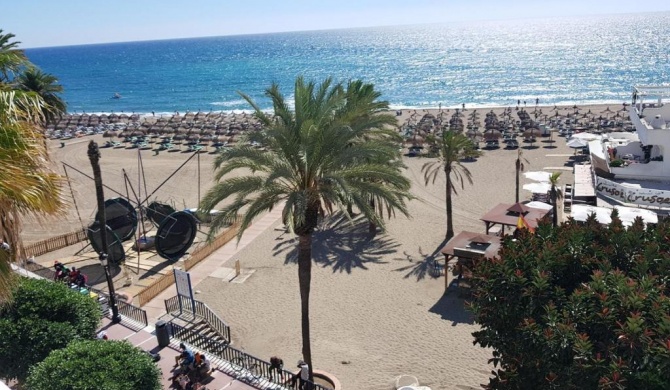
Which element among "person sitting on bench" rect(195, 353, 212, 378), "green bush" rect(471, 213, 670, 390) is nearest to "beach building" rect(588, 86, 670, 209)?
"green bush" rect(471, 213, 670, 390)

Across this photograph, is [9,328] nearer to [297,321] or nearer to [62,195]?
[62,195]

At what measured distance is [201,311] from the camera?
62.0 feet

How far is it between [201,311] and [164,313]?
2013 millimetres

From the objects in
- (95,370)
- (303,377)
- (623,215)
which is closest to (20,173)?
(95,370)

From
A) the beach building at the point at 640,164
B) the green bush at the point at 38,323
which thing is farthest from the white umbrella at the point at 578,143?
the green bush at the point at 38,323

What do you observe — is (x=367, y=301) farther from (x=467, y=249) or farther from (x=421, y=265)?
(x=467, y=249)

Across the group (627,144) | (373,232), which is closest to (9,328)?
(373,232)

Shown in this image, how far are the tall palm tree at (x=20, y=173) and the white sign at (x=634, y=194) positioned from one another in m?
29.3

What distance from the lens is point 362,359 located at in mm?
17094

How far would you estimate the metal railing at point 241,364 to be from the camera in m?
14.1

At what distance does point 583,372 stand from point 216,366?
10.2m

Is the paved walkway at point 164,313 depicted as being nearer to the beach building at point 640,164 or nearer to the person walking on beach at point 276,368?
the person walking on beach at point 276,368

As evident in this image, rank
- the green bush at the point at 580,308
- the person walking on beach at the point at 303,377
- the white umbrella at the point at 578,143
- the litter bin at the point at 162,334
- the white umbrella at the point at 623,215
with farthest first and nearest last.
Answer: the white umbrella at the point at 578,143
the white umbrella at the point at 623,215
the litter bin at the point at 162,334
the person walking on beach at the point at 303,377
the green bush at the point at 580,308

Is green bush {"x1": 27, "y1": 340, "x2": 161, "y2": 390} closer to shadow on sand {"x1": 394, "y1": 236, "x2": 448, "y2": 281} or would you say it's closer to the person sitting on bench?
the person sitting on bench
